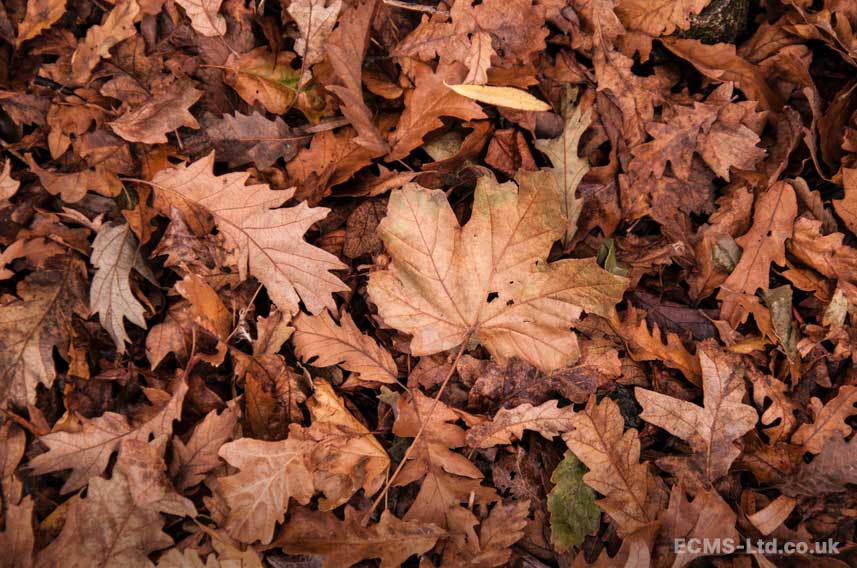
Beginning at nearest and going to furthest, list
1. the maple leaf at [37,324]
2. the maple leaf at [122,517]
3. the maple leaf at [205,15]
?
the maple leaf at [122,517] < the maple leaf at [37,324] < the maple leaf at [205,15]

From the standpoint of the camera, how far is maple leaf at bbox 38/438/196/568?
1.69 m

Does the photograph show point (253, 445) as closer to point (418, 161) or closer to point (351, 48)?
point (418, 161)

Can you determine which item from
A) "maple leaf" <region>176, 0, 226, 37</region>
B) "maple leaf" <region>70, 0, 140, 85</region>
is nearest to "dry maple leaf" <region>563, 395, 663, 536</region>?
"maple leaf" <region>176, 0, 226, 37</region>

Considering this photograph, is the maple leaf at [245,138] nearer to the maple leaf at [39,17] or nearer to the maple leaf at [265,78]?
the maple leaf at [265,78]

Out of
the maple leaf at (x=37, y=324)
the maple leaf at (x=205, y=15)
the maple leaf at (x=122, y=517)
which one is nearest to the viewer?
the maple leaf at (x=122, y=517)

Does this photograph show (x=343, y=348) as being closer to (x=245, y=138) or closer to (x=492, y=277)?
(x=492, y=277)

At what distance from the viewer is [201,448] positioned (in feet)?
5.90

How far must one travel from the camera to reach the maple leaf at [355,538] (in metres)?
1.71

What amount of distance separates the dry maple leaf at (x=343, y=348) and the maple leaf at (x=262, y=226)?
0.06 meters

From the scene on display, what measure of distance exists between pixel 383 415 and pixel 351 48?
3.60ft

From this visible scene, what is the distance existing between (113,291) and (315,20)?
1.01 meters

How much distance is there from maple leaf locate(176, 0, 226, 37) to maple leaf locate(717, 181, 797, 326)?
1734mm

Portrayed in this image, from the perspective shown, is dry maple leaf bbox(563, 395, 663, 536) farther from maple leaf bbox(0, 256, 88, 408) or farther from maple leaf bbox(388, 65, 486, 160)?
maple leaf bbox(0, 256, 88, 408)

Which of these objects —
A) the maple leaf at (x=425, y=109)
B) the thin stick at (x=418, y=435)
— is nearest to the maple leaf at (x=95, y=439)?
the thin stick at (x=418, y=435)
